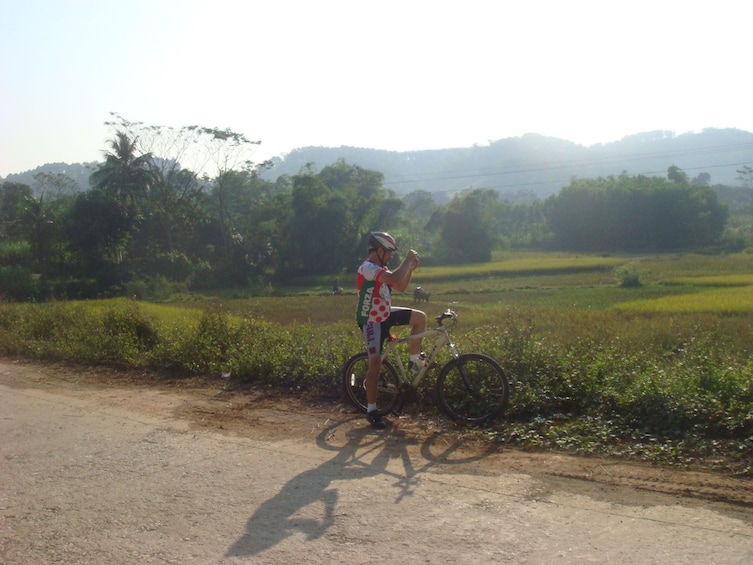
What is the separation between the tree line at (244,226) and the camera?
41.3m

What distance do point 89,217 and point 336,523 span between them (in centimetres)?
4173

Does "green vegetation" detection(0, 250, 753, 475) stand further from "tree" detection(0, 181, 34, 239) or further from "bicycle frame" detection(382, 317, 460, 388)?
"tree" detection(0, 181, 34, 239)

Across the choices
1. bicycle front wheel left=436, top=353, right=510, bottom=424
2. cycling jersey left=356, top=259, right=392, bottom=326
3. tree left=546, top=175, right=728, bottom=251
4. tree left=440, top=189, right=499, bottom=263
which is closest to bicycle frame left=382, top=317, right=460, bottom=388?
bicycle front wheel left=436, top=353, right=510, bottom=424

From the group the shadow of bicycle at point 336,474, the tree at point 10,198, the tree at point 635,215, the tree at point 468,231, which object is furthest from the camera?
the tree at point 635,215

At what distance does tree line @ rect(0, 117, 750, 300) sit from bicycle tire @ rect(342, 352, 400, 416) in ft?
78.3

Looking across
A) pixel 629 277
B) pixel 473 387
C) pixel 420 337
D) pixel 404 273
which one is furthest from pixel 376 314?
pixel 629 277

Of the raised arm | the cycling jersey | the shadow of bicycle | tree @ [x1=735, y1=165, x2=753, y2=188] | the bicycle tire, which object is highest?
tree @ [x1=735, y1=165, x2=753, y2=188]

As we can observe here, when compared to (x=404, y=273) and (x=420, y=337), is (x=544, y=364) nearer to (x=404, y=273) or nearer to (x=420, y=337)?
(x=420, y=337)

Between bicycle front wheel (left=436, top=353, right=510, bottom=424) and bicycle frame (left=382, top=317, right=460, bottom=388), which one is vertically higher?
bicycle frame (left=382, top=317, right=460, bottom=388)

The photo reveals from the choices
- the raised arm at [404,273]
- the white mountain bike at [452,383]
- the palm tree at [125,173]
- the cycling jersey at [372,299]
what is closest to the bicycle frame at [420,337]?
the white mountain bike at [452,383]

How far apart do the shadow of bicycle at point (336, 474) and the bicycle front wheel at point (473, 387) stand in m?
0.47

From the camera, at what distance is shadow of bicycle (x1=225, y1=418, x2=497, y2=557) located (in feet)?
12.8

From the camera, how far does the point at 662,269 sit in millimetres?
39281

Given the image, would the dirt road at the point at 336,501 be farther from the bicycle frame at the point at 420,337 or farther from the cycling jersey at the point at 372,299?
the cycling jersey at the point at 372,299
